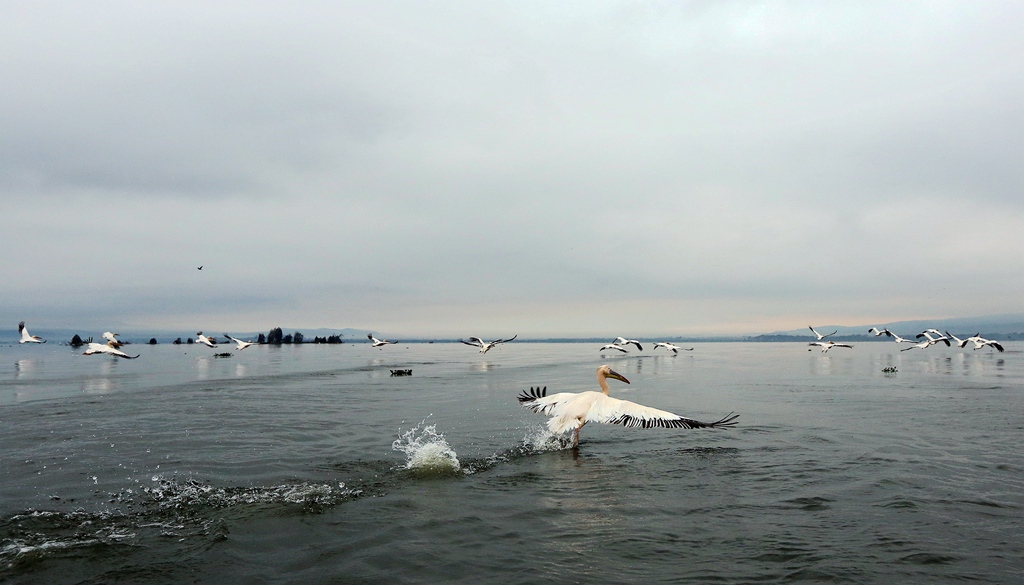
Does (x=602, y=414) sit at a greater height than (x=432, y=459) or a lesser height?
greater

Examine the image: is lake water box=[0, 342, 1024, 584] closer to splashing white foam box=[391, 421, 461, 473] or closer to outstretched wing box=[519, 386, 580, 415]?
splashing white foam box=[391, 421, 461, 473]

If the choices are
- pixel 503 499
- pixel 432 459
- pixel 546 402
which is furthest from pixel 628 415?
pixel 503 499

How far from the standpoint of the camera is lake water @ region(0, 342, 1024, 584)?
6160 mm

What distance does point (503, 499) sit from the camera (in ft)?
28.5

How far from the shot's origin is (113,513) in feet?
25.5

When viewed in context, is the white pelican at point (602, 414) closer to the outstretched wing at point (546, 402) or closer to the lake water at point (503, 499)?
the outstretched wing at point (546, 402)

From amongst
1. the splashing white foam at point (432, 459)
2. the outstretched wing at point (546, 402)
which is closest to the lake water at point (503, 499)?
the splashing white foam at point (432, 459)

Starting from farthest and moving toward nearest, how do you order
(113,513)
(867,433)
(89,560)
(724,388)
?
(724,388), (867,433), (113,513), (89,560)

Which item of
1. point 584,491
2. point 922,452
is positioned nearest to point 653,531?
point 584,491

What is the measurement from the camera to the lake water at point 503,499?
20.2ft

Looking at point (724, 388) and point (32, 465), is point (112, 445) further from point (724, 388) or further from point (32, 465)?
point (724, 388)

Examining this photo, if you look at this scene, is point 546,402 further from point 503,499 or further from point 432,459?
point 503,499

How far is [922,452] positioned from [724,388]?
1468cm

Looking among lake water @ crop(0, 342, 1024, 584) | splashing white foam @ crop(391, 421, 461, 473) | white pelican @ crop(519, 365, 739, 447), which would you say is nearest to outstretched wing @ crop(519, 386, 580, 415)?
white pelican @ crop(519, 365, 739, 447)
